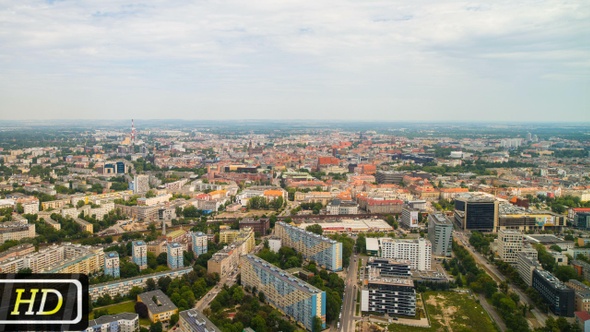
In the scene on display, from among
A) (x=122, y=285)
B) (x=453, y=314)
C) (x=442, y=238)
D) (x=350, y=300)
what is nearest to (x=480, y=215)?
(x=442, y=238)

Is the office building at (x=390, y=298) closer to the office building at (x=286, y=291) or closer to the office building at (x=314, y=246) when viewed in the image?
the office building at (x=286, y=291)

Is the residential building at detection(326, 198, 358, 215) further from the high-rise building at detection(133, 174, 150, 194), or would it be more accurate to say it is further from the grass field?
the high-rise building at detection(133, 174, 150, 194)

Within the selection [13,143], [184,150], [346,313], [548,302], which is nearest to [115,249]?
[346,313]

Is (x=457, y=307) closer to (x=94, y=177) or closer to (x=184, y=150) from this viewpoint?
(x=94, y=177)

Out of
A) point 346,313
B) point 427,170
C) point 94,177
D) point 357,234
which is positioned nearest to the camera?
point 346,313

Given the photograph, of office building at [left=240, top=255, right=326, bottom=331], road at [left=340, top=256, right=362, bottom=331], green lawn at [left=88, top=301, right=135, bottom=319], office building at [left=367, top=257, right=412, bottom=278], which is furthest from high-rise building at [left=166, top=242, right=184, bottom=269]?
office building at [left=367, top=257, right=412, bottom=278]

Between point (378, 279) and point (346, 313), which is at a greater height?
point (378, 279)
